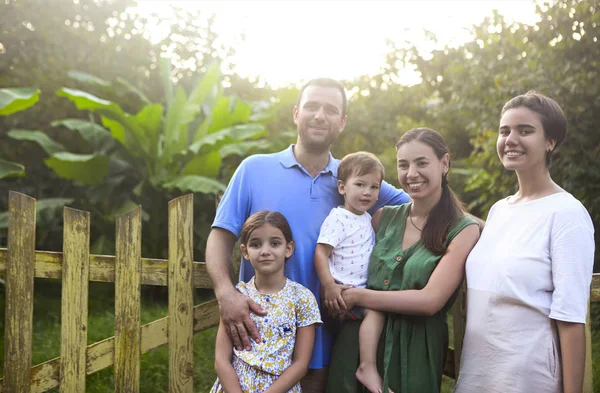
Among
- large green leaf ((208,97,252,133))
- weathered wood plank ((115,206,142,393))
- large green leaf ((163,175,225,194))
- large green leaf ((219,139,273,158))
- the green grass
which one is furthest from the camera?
large green leaf ((208,97,252,133))

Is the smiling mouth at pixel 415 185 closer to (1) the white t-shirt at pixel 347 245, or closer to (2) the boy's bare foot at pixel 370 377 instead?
(1) the white t-shirt at pixel 347 245

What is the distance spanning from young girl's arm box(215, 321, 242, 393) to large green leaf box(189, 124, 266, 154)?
194 inches

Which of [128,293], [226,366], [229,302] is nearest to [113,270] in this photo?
[128,293]

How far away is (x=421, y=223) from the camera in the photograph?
2.81 meters

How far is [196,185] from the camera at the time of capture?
7.24m

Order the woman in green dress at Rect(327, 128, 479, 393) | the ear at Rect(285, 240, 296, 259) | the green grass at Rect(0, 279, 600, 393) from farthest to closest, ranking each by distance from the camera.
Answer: the green grass at Rect(0, 279, 600, 393)
the ear at Rect(285, 240, 296, 259)
the woman in green dress at Rect(327, 128, 479, 393)

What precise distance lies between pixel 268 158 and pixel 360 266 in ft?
2.51

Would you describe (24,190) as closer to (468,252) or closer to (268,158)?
(268,158)

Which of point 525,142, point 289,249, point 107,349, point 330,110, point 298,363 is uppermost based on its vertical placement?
point 330,110

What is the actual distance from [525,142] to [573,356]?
880mm

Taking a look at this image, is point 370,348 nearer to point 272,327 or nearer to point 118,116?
point 272,327

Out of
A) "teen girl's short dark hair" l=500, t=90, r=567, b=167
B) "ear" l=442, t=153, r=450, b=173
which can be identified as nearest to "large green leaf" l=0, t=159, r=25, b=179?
"ear" l=442, t=153, r=450, b=173

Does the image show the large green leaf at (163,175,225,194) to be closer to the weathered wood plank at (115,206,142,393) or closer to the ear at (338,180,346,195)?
the weathered wood plank at (115,206,142,393)

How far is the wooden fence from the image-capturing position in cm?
330
